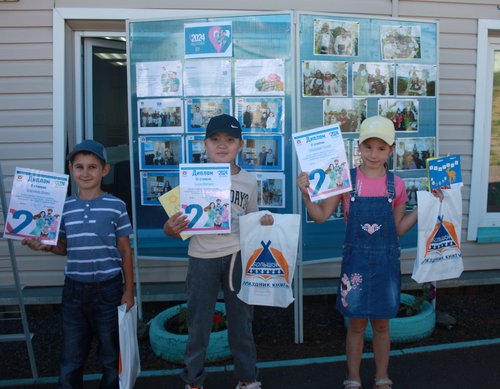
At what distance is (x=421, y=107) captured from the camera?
4230 mm

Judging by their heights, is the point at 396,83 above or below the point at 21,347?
above

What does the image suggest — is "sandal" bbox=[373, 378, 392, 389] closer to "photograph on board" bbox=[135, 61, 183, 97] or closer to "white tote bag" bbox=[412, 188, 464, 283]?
"white tote bag" bbox=[412, 188, 464, 283]

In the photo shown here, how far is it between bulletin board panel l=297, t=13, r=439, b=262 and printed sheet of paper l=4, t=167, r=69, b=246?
1.96 metres

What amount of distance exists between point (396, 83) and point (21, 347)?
13.0ft

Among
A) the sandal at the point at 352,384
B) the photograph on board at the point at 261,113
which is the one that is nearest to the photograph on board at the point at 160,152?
the photograph on board at the point at 261,113

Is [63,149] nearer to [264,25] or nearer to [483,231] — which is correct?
[264,25]

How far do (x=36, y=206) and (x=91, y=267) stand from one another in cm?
47

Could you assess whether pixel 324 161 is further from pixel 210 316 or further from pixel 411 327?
pixel 411 327

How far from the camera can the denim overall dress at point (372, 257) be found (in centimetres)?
284

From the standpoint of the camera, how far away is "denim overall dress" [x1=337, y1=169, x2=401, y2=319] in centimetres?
284

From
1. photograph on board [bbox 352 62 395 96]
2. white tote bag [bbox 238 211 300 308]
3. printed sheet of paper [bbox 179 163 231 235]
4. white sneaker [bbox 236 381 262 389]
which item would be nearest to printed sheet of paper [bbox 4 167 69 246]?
printed sheet of paper [bbox 179 163 231 235]

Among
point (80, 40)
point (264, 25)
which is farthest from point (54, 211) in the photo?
point (80, 40)

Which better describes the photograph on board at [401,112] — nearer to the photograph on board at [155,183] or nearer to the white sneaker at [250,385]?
the photograph on board at [155,183]

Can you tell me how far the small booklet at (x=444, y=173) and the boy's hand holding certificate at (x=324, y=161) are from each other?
1.73ft
